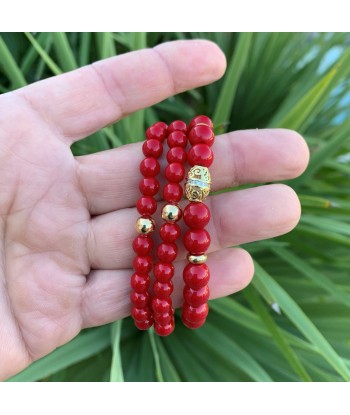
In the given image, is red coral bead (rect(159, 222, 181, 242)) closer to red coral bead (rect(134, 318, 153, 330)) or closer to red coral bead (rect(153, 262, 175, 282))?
red coral bead (rect(153, 262, 175, 282))

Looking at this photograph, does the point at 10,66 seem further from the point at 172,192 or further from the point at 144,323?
the point at 144,323

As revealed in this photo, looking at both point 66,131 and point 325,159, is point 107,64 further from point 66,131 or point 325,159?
point 325,159

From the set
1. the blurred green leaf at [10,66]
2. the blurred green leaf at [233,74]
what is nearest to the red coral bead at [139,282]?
the blurred green leaf at [233,74]

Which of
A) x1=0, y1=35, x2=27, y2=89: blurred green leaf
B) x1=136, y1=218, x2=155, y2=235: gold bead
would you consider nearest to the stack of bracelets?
x1=136, y1=218, x2=155, y2=235: gold bead

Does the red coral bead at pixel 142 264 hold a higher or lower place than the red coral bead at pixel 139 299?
higher

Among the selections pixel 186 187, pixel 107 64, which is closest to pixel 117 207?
pixel 186 187

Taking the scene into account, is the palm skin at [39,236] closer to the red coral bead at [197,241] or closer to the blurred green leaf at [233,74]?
the red coral bead at [197,241]

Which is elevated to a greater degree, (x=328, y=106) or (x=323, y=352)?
(x=328, y=106)

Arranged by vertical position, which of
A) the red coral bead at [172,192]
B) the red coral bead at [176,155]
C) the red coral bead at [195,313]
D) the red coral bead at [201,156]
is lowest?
the red coral bead at [195,313]
